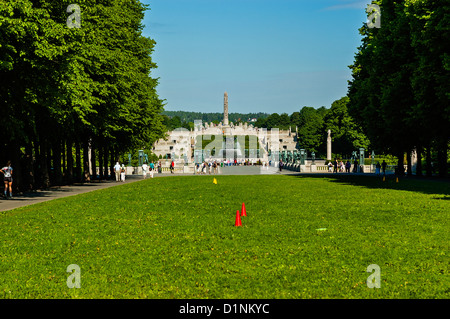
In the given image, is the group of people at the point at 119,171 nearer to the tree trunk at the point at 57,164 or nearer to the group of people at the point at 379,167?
the tree trunk at the point at 57,164

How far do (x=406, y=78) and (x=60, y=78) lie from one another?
24.6 metres

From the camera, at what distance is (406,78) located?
41469 mm

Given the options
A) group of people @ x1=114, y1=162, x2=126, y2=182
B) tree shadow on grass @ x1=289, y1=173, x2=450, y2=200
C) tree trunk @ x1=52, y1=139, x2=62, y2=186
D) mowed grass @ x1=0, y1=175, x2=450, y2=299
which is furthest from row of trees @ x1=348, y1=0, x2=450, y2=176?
tree trunk @ x1=52, y1=139, x2=62, y2=186

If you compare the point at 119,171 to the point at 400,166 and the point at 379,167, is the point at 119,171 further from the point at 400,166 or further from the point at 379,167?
the point at 379,167

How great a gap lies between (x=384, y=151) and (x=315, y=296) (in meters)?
49.3

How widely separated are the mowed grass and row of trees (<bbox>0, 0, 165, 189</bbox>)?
7397 millimetres

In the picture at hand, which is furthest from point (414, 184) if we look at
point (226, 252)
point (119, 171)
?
point (226, 252)

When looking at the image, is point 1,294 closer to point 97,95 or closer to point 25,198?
point 25,198

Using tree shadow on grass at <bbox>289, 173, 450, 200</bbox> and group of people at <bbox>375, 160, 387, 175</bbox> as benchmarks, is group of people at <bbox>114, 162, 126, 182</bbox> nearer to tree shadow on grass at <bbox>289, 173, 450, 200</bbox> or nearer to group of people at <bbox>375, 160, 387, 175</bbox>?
tree shadow on grass at <bbox>289, 173, 450, 200</bbox>

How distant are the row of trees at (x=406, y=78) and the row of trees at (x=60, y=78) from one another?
1882 cm

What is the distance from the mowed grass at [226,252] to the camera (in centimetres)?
905

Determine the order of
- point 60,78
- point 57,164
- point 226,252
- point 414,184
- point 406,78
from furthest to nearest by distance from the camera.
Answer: point 57,164 < point 406,78 < point 414,184 < point 60,78 < point 226,252

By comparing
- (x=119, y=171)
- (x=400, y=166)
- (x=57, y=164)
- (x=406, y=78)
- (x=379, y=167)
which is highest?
(x=406, y=78)

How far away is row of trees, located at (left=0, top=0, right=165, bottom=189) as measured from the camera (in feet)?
82.3
